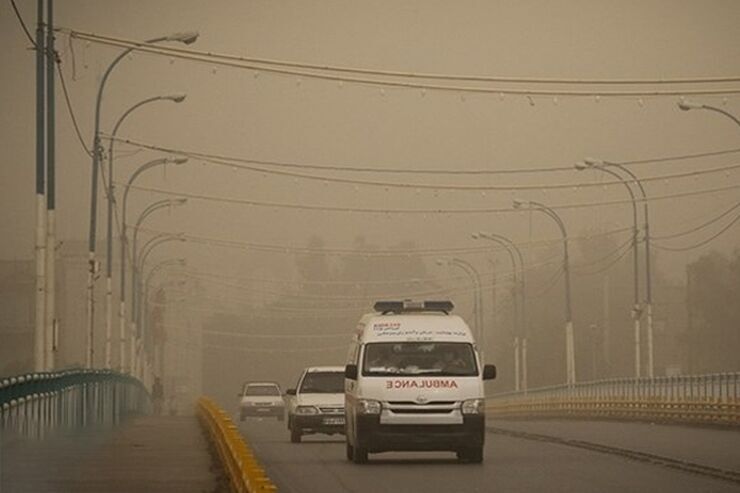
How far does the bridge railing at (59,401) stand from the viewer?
3066 centimetres

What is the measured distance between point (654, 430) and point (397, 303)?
50.7 feet

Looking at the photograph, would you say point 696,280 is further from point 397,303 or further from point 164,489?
point 164,489

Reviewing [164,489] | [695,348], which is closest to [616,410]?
[164,489]

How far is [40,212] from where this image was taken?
137 ft

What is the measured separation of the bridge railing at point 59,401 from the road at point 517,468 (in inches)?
153

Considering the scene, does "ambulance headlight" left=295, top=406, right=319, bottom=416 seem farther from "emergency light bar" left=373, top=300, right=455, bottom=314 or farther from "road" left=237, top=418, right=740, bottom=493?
"emergency light bar" left=373, top=300, right=455, bottom=314

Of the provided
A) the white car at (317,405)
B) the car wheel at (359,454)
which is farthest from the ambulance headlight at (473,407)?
the white car at (317,405)

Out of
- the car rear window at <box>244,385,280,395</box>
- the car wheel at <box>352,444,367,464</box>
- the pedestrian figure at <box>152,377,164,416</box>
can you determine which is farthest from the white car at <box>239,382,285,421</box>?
the car wheel at <box>352,444,367,464</box>

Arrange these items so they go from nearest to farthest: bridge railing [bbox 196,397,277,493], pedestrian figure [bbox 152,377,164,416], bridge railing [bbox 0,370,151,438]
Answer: bridge railing [bbox 196,397,277,493] → bridge railing [bbox 0,370,151,438] → pedestrian figure [bbox 152,377,164,416]

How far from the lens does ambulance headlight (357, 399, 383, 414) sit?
30781 mm

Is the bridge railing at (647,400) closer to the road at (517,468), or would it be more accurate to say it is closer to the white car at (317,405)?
the road at (517,468)

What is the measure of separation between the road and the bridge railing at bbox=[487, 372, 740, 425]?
394 inches

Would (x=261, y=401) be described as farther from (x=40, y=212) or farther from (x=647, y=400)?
(x=40, y=212)

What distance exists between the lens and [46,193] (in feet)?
141
